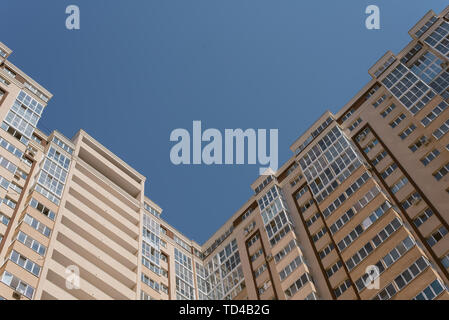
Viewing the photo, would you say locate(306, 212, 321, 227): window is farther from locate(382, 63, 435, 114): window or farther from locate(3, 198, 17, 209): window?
locate(3, 198, 17, 209): window

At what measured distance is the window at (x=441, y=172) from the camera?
44.5 meters

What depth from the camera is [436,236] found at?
135ft

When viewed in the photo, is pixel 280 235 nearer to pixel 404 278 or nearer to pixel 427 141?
pixel 404 278

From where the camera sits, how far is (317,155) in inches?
2329

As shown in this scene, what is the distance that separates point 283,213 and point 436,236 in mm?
18686

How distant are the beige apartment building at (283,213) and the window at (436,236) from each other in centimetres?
12

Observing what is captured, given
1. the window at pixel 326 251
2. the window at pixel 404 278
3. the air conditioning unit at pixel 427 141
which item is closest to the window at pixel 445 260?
the window at pixel 404 278

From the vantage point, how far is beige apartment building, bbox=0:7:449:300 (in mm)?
41562

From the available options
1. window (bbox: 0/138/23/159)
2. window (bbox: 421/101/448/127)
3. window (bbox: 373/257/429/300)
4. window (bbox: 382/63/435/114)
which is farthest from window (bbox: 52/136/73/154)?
window (bbox: 421/101/448/127)

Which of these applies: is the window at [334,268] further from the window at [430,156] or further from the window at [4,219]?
the window at [4,219]

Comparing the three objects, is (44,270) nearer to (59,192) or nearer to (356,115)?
(59,192)

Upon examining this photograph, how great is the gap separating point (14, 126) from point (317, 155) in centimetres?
3425

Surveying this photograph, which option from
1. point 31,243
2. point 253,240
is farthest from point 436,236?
point 31,243

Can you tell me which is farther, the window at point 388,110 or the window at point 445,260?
the window at point 388,110
